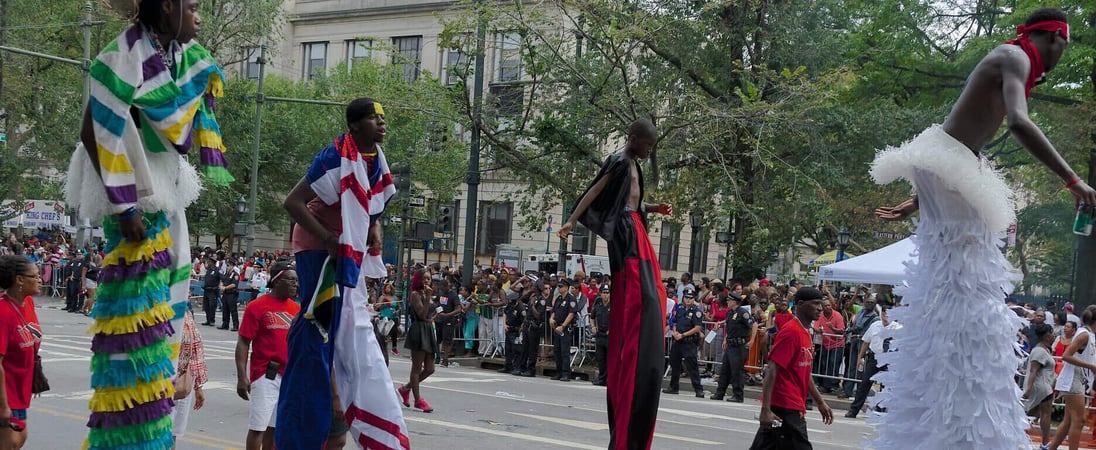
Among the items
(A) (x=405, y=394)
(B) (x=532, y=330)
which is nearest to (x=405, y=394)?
(A) (x=405, y=394)

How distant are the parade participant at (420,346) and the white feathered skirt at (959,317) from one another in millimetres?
8466

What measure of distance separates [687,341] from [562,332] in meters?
2.44

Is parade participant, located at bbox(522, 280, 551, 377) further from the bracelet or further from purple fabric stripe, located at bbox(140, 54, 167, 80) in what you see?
the bracelet

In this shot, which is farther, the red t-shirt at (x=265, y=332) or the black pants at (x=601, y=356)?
the black pants at (x=601, y=356)

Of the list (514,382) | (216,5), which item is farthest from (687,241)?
(514,382)

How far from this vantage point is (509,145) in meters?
22.2

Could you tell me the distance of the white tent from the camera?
730 inches

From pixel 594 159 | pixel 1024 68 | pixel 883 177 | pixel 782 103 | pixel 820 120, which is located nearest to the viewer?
pixel 1024 68

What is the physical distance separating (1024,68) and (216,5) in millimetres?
39416

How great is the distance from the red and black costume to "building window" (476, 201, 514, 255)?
45.0 meters

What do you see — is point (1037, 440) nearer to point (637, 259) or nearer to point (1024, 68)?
point (637, 259)

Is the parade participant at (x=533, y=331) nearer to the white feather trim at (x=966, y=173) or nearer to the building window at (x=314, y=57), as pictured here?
the white feather trim at (x=966, y=173)

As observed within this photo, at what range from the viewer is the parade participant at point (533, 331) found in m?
20.4

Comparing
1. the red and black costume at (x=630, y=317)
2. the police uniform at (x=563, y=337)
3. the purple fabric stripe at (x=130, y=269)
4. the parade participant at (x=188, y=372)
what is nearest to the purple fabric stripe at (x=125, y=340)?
the purple fabric stripe at (x=130, y=269)
